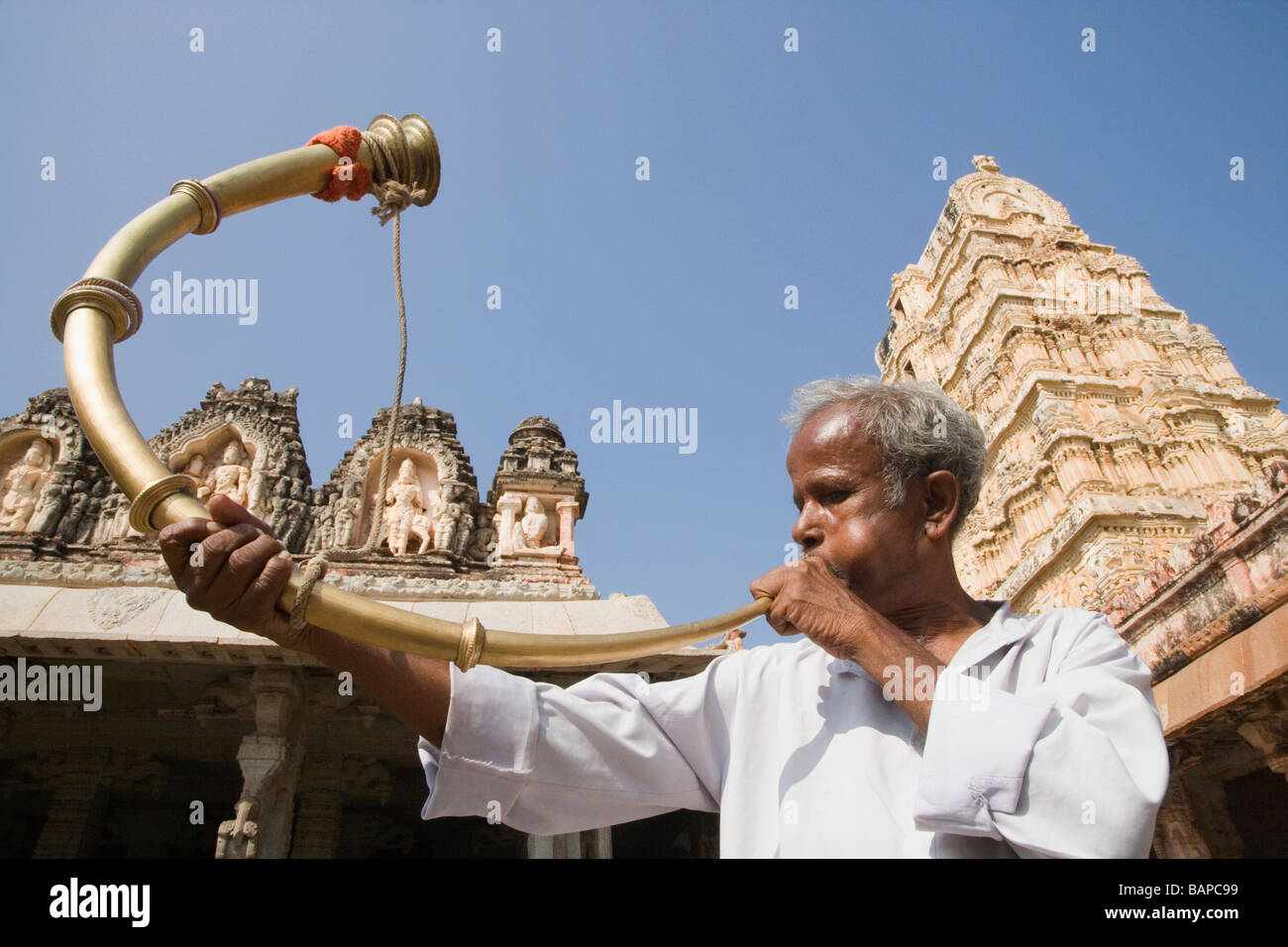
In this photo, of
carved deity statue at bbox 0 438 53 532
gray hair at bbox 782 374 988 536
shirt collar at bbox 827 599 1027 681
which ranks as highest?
carved deity statue at bbox 0 438 53 532

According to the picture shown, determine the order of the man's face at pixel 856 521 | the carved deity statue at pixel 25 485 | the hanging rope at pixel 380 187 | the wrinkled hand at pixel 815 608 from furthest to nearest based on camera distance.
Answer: the carved deity statue at pixel 25 485, the hanging rope at pixel 380 187, the man's face at pixel 856 521, the wrinkled hand at pixel 815 608

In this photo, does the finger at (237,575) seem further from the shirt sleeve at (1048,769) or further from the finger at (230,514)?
the shirt sleeve at (1048,769)

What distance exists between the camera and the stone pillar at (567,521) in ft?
31.8

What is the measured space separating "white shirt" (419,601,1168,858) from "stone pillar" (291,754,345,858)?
23.1ft

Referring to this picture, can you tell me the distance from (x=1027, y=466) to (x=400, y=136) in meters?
25.2

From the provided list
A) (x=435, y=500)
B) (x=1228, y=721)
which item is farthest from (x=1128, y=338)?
(x=435, y=500)

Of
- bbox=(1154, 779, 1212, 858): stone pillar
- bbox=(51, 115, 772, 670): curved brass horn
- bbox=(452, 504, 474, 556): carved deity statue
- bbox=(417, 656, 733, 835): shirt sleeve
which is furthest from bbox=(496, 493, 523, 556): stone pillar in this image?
bbox=(1154, 779, 1212, 858): stone pillar

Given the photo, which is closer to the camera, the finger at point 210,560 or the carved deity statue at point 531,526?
the finger at point 210,560

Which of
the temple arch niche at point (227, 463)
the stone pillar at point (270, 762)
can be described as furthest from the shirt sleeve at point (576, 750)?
the temple arch niche at point (227, 463)

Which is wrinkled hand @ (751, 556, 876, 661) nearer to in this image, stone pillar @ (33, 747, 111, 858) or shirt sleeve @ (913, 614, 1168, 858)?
shirt sleeve @ (913, 614, 1168, 858)

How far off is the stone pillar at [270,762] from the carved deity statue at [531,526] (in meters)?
3.58

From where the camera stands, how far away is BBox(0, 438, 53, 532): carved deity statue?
31.2 feet

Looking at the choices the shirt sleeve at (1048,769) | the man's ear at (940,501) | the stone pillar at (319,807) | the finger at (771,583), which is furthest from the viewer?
the stone pillar at (319,807)

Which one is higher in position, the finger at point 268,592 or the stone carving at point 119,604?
the stone carving at point 119,604
